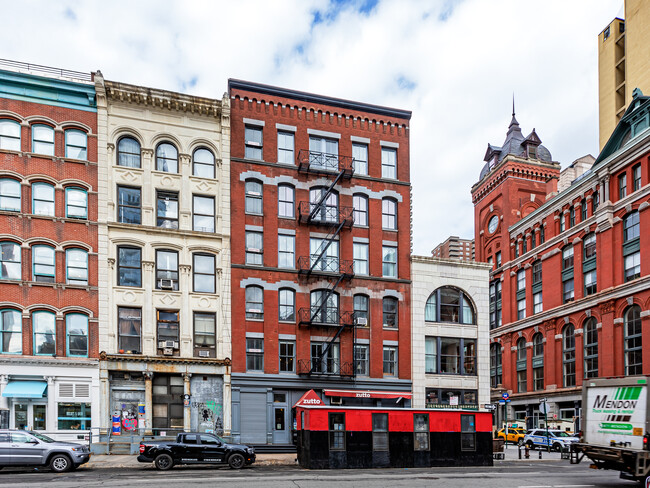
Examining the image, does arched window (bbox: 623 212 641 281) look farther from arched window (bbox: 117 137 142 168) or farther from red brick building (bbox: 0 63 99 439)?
red brick building (bbox: 0 63 99 439)

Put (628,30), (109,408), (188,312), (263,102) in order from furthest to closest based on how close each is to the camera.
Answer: (628,30) < (263,102) < (188,312) < (109,408)

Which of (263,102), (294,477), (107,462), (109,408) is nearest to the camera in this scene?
(294,477)

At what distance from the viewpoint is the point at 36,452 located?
2231 centimetres

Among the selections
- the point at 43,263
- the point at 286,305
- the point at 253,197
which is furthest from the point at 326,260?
the point at 43,263

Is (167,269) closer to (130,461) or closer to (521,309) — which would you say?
(130,461)

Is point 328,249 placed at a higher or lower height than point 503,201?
lower

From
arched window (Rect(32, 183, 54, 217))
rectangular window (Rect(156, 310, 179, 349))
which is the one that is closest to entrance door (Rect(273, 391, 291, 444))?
rectangular window (Rect(156, 310, 179, 349))

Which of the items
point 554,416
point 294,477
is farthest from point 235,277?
point 554,416

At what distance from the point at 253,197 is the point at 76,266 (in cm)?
1042

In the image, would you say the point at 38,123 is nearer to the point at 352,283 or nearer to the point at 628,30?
the point at 352,283

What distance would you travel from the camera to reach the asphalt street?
1877cm

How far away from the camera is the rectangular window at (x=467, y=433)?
2602 cm

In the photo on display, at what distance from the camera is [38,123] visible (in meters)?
31.7

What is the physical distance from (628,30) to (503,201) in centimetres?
2335
